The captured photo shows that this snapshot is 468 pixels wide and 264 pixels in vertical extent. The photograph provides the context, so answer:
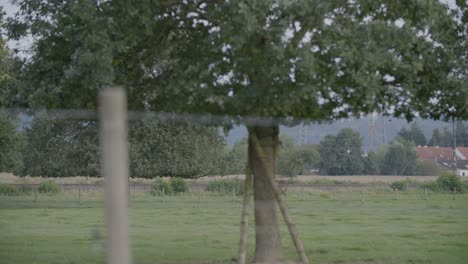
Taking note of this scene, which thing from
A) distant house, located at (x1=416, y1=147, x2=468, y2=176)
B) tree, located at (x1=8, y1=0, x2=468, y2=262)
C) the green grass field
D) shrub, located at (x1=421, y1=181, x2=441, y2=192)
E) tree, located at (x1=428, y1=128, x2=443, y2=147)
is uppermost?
tree, located at (x1=8, y1=0, x2=468, y2=262)

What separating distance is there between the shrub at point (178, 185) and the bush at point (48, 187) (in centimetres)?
192

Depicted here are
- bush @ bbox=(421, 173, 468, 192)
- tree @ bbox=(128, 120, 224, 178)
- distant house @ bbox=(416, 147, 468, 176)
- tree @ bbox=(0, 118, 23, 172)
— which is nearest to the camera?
distant house @ bbox=(416, 147, 468, 176)

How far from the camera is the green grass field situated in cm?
1022

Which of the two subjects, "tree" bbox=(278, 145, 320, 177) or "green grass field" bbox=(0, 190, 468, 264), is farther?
"green grass field" bbox=(0, 190, 468, 264)

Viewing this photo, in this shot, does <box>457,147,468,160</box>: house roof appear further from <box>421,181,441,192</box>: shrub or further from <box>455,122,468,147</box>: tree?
<box>421,181,441,192</box>: shrub

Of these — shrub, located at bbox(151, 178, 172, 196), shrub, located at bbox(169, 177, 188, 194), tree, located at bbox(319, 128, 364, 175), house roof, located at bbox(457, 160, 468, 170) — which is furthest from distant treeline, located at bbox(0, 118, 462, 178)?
shrub, located at bbox(151, 178, 172, 196)

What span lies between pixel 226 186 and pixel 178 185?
0.88m

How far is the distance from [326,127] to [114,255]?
647 centimetres

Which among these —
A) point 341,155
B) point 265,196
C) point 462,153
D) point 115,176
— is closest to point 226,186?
point 265,196

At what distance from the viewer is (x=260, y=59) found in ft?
26.8

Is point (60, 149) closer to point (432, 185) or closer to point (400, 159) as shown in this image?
point (400, 159)

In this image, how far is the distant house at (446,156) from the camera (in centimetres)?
973

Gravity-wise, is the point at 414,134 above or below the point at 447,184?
above

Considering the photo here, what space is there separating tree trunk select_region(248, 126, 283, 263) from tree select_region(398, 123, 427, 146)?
166cm
